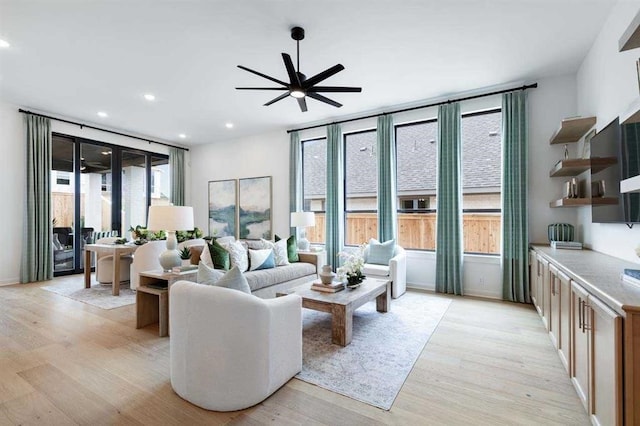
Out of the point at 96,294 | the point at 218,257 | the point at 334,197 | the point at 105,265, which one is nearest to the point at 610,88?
the point at 334,197

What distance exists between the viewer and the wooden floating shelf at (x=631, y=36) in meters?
1.36

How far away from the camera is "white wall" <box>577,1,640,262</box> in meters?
2.48

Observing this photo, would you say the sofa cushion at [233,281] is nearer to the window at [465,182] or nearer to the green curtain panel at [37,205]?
the window at [465,182]

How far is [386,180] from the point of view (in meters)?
5.19

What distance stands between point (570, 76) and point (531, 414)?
438cm

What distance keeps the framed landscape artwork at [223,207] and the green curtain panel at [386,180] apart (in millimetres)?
3777

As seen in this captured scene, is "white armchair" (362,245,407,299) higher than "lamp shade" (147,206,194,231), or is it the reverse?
"lamp shade" (147,206,194,231)

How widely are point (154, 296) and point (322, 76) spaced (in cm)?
318

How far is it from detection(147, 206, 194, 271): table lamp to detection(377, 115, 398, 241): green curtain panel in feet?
10.3

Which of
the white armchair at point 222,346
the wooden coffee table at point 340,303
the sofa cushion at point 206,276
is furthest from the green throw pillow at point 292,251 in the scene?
the white armchair at point 222,346

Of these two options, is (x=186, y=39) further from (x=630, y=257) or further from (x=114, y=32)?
(x=630, y=257)

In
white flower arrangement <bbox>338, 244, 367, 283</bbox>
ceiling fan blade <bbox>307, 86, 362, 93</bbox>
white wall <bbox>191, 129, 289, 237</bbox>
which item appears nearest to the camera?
ceiling fan blade <bbox>307, 86, 362, 93</bbox>

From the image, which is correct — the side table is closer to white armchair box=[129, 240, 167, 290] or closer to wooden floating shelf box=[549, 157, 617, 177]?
white armchair box=[129, 240, 167, 290]

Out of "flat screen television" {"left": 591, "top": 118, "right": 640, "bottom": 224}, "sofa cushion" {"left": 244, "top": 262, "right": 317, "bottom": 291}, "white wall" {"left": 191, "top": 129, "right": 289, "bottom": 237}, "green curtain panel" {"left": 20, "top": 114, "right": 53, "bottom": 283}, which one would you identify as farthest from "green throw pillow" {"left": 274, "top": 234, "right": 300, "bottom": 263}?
"green curtain panel" {"left": 20, "top": 114, "right": 53, "bottom": 283}
